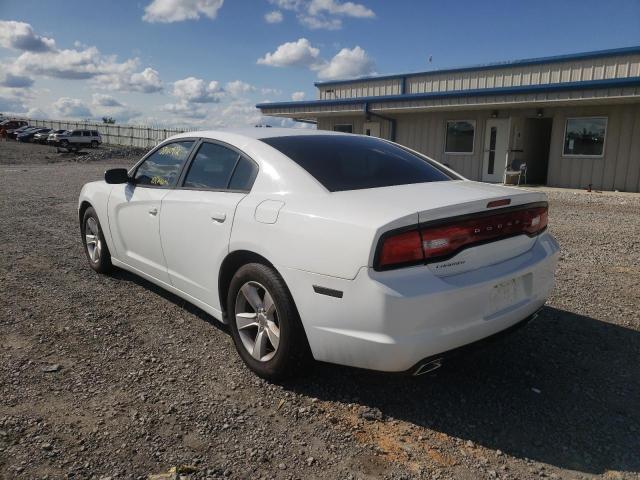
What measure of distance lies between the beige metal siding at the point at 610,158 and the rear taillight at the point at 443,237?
14.5m

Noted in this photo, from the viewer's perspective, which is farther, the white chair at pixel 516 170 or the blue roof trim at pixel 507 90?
the white chair at pixel 516 170

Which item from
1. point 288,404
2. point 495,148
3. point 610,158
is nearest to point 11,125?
point 495,148

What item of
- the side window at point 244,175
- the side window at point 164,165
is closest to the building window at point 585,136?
the side window at point 164,165

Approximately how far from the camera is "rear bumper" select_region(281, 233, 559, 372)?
2.44 meters

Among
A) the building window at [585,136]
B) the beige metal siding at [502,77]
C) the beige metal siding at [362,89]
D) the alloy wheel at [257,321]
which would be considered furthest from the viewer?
the beige metal siding at [362,89]

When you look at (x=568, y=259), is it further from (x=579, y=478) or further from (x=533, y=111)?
(x=533, y=111)

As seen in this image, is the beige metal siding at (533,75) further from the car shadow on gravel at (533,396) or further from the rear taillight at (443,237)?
the rear taillight at (443,237)

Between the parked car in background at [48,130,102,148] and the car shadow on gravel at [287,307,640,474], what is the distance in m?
42.9

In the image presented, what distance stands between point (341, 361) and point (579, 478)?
122 cm

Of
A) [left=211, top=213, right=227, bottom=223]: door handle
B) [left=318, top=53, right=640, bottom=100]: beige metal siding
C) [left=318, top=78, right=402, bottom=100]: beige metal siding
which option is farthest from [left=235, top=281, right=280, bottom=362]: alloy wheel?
[left=318, top=78, right=402, bottom=100]: beige metal siding

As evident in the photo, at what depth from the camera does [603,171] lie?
15.3m

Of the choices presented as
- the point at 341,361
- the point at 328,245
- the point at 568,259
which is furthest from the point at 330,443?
the point at 568,259

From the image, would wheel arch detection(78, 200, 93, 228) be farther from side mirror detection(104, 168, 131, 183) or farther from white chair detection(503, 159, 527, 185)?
white chair detection(503, 159, 527, 185)

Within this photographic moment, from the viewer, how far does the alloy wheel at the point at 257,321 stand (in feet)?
9.87
